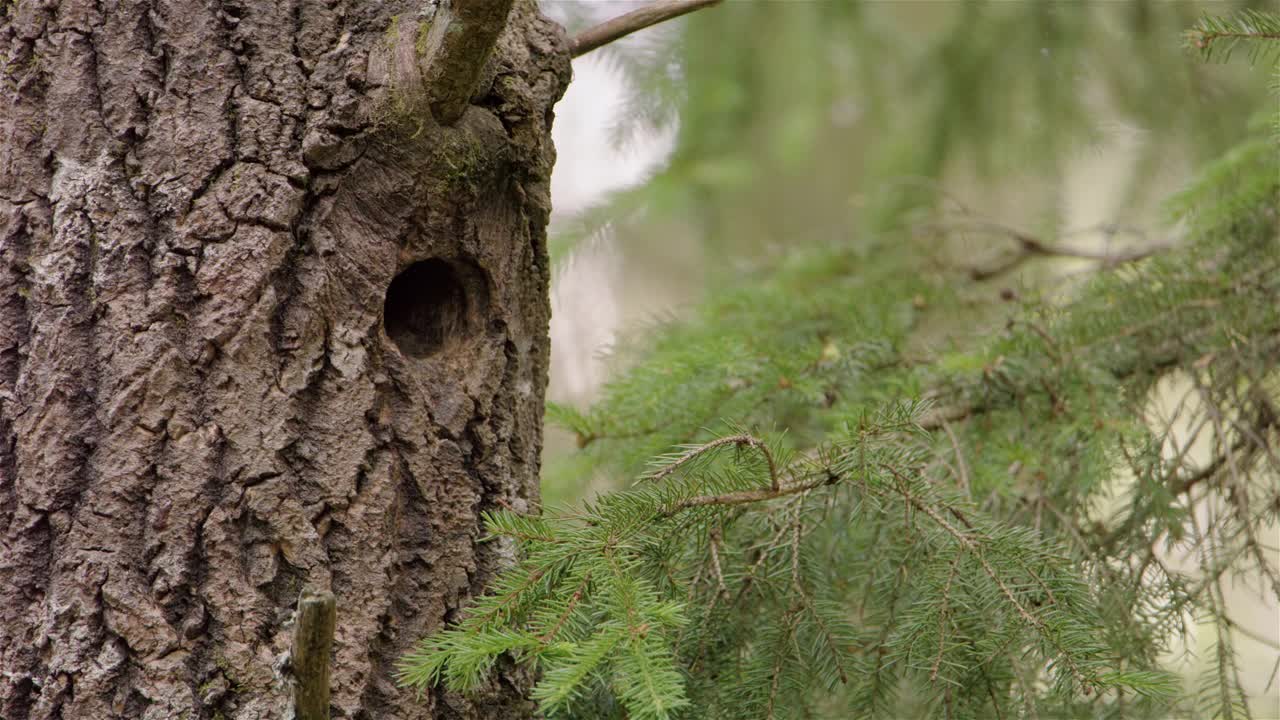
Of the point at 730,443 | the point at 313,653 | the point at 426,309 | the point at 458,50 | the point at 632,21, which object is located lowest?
the point at 313,653

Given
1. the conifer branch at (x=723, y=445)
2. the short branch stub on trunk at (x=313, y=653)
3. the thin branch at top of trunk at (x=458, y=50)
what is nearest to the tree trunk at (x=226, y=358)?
the thin branch at top of trunk at (x=458, y=50)

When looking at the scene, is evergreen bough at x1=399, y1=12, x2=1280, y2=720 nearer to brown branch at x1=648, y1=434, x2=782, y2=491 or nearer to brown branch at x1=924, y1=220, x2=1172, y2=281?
brown branch at x1=648, y1=434, x2=782, y2=491

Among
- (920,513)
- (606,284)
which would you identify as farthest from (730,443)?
(606,284)

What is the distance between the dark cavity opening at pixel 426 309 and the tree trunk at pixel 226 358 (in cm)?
8

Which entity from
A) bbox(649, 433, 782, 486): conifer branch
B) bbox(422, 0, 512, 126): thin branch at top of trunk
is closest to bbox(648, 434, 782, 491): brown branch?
bbox(649, 433, 782, 486): conifer branch

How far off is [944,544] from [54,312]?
1.23 m

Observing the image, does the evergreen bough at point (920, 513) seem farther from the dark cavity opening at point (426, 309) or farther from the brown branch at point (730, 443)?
the dark cavity opening at point (426, 309)

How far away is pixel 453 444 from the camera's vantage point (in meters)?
1.41

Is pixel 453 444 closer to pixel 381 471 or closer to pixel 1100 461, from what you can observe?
pixel 381 471

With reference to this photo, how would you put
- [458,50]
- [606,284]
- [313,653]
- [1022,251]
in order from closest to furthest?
[313,653]
[458,50]
[1022,251]
[606,284]

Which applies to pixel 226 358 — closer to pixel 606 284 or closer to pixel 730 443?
pixel 730 443

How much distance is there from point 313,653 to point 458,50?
75 cm

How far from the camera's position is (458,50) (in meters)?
1.28

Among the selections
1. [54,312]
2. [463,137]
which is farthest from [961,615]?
[54,312]
